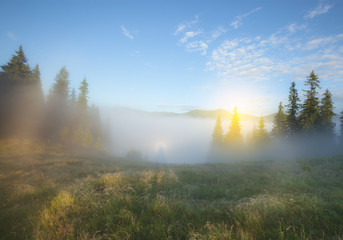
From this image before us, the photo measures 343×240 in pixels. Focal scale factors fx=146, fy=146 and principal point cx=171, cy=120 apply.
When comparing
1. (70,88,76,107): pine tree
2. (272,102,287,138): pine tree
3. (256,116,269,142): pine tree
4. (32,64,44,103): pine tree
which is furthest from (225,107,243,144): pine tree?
(32,64,44,103): pine tree

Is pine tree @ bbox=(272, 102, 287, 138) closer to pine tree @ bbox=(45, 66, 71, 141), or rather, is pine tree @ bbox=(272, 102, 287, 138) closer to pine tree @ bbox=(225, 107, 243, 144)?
pine tree @ bbox=(225, 107, 243, 144)

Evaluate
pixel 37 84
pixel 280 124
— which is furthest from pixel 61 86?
pixel 280 124

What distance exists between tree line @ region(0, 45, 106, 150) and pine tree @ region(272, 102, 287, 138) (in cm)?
4976

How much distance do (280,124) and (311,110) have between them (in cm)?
809

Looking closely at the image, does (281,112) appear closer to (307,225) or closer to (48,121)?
(307,225)

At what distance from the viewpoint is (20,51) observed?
31.4m

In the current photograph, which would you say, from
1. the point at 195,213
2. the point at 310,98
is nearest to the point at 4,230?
the point at 195,213

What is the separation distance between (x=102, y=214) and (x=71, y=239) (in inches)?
38.8

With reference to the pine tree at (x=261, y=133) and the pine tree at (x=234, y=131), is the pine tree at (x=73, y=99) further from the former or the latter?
the pine tree at (x=261, y=133)

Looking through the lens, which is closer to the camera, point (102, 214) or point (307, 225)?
point (307, 225)

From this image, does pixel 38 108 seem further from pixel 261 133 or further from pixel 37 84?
pixel 261 133

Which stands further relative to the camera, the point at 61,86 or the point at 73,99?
the point at 73,99

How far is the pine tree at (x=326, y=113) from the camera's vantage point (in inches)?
1099

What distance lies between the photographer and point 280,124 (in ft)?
115
